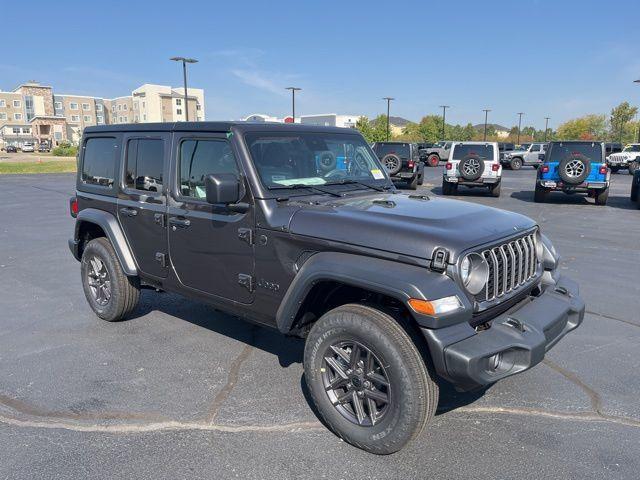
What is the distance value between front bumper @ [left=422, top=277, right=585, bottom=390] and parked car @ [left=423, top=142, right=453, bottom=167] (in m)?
35.5

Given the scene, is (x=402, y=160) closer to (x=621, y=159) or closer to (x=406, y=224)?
(x=406, y=224)

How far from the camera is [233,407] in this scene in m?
3.44

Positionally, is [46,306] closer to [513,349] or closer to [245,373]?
[245,373]

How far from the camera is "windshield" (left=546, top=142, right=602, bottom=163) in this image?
1439 centimetres

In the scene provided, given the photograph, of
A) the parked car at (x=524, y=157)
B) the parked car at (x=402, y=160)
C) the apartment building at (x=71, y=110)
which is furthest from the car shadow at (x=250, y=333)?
the apartment building at (x=71, y=110)

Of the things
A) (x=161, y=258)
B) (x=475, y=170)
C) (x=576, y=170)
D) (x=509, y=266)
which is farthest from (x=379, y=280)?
(x=475, y=170)

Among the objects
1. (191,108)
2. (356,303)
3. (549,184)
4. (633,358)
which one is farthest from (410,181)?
(191,108)

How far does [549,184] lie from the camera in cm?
1474

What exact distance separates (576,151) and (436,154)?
23.8m

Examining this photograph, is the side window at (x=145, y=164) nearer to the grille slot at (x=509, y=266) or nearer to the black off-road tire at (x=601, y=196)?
the grille slot at (x=509, y=266)

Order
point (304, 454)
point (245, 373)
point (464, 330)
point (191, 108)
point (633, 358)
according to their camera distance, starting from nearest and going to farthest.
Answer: point (464, 330)
point (304, 454)
point (245, 373)
point (633, 358)
point (191, 108)

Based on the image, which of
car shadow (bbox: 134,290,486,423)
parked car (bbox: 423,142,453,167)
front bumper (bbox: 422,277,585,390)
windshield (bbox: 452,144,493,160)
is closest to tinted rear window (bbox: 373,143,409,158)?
windshield (bbox: 452,144,493,160)

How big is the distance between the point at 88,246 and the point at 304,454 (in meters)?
3.32

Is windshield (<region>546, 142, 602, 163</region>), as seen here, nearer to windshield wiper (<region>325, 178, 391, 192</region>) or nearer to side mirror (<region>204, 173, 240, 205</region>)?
windshield wiper (<region>325, 178, 391, 192</region>)
